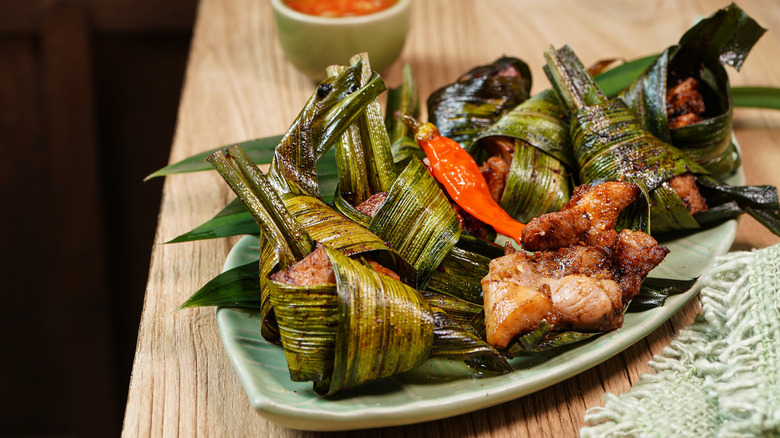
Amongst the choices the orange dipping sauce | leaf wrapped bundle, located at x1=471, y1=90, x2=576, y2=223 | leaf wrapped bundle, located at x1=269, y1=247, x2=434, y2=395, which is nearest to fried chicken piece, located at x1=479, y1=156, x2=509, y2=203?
leaf wrapped bundle, located at x1=471, y1=90, x2=576, y2=223

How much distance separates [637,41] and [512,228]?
203cm

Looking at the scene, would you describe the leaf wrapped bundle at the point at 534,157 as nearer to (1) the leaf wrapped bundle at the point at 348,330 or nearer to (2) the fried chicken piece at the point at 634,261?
(2) the fried chicken piece at the point at 634,261

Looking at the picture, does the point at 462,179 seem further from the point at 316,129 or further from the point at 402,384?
the point at 402,384

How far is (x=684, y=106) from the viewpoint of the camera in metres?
2.20

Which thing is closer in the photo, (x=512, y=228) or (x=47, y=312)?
(x=512, y=228)

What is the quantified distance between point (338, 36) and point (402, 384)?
1716 mm

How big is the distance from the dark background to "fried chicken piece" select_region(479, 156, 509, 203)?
2.66 meters

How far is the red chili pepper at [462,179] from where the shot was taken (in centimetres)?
186

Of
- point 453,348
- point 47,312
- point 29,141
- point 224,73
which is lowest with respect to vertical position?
point 47,312

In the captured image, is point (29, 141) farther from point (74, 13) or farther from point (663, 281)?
point (663, 281)

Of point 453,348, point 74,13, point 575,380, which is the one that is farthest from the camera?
point 74,13

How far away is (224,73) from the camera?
327cm

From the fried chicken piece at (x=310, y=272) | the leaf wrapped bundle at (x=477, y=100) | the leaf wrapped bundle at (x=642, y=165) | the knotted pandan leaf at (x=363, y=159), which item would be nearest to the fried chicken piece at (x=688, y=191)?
the leaf wrapped bundle at (x=642, y=165)

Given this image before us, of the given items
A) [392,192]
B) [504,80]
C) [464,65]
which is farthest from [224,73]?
[392,192]
